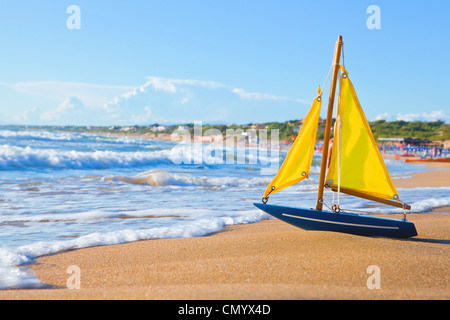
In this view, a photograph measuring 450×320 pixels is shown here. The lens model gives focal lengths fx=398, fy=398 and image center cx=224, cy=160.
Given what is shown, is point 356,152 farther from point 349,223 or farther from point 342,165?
point 349,223

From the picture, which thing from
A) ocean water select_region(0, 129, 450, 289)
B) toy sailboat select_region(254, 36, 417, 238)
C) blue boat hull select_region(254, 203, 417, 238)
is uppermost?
toy sailboat select_region(254, 36, 417, 238)

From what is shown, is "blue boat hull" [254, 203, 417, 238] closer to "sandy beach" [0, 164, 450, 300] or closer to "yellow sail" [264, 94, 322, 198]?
"sandy beach" [0, 164, 450, 300]

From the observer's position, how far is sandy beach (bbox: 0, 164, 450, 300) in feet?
12.5

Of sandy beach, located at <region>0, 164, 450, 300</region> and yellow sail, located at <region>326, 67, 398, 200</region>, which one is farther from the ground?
yellow sail, located at <region>326, 67, 398, 200</region>

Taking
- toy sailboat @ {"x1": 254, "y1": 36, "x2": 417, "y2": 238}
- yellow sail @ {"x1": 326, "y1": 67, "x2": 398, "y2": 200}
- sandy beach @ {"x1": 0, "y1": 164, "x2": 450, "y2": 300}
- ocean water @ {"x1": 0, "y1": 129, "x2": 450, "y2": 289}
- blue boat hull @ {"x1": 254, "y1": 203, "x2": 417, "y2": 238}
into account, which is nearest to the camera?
sandy beach @ {"x1": 0, "y1": 164, "x2": 450, "y2": 300}

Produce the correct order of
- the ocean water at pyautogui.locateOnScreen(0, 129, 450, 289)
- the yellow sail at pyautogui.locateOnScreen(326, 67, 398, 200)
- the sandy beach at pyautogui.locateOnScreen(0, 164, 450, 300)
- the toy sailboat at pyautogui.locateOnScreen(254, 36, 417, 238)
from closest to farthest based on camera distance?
the sandy beach at pyautogui.locateOnScreen(0, 164, 450, 300) → the toy sailboat at pyautogui.locateOnScreen(254, 36, 417, 238) → the yellow sail at pyautogui.locateOnScreen(326, 67, 398, 200) → the ocean water at pyautogui.locateOnScreen(0, 129, 450, 289)

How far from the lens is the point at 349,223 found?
5.89 metres

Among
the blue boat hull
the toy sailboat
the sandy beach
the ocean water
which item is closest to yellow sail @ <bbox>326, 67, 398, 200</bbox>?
the toy sailboat

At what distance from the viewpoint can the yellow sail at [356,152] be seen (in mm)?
6129

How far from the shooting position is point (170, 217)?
9.04 meters

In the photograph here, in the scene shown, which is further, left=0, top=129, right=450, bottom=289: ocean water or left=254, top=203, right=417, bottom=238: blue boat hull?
left=0, top=129, right=450, bottom=289: ocean water

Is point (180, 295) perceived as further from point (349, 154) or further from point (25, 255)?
point (349, 154)
